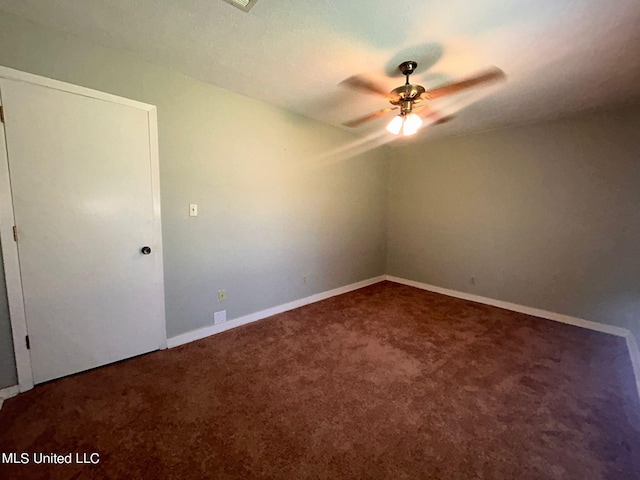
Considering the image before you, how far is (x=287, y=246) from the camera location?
A: 3342 mm

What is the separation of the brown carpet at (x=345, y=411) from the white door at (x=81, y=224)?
0.32 meters

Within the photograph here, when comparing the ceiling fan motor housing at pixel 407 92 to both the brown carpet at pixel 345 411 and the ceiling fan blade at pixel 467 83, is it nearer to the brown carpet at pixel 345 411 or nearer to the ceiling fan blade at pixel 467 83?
the ceiling fan blade at pixel 467 83

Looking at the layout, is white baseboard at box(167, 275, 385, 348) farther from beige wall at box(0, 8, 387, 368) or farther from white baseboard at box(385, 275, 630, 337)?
white baseboard at box(385, 275, 630, 337)

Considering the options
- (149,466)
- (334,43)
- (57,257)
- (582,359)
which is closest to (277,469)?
(149,466)

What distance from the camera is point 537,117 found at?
3.12 m

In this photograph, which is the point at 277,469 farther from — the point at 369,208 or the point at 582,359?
the point at 369,208

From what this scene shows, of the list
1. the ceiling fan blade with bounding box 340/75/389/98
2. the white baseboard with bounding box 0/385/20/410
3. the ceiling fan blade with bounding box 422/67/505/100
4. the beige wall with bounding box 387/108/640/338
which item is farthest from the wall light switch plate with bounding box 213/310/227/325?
the beige wall with bounding box 387/108/640/338

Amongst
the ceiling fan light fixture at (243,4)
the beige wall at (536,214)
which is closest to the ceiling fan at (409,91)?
the ceiling fan light fixture at (243,4)

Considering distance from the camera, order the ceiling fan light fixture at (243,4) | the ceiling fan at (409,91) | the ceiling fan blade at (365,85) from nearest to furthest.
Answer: the ceiling fan light fixture at (243,4)
the ceiling fan at (409,91)
the ceiling fan blade at (365,85)

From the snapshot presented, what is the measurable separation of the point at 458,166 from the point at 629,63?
2.03 meters

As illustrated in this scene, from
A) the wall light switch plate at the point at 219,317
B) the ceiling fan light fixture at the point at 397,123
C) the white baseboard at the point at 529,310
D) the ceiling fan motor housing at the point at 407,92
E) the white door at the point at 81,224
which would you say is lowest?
the white baseboard at the point at 529,310

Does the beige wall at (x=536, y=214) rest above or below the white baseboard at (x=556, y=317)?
above

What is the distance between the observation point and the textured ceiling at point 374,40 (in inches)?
60.1

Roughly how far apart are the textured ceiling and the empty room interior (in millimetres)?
16
